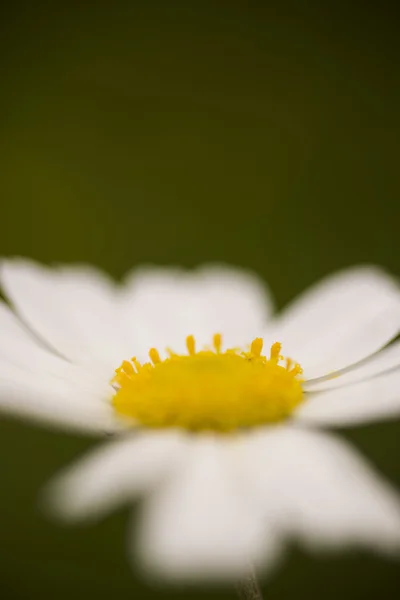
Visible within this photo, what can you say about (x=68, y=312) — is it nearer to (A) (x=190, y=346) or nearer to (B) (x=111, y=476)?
(A) (x=190, y=346)

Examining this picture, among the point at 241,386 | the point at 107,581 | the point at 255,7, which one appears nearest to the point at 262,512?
the point at 241,386

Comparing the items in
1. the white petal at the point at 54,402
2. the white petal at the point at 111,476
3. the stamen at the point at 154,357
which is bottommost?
the white petal at the point at 111,476

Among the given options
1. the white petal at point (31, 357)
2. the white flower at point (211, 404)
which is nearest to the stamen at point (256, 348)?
the white flower at point (211, 404)

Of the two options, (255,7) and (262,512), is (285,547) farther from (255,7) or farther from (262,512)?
(255,7)

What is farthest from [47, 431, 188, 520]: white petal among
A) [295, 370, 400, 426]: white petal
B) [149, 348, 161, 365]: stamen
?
[149, 348, 161, 365]: stamen

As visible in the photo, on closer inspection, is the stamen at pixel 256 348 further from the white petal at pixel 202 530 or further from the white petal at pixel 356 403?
the white petal at pixel 202 530

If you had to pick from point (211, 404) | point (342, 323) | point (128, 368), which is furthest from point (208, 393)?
point (342, 323)
